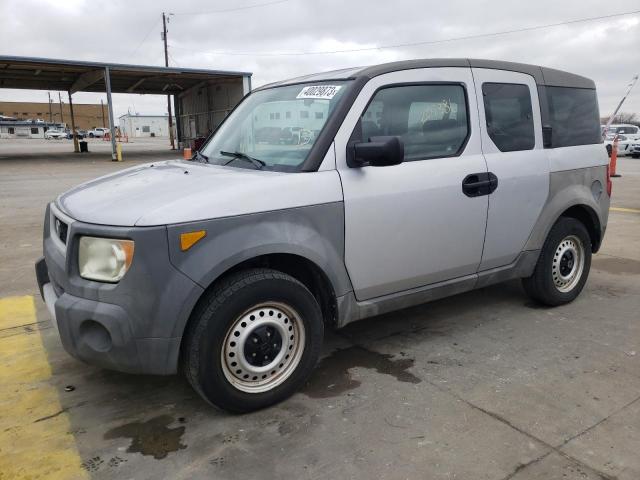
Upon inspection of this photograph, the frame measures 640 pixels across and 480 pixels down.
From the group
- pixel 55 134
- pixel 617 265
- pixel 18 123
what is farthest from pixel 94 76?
pixel 18 123

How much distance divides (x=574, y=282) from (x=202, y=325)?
344 cm

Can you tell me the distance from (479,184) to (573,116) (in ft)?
4.70

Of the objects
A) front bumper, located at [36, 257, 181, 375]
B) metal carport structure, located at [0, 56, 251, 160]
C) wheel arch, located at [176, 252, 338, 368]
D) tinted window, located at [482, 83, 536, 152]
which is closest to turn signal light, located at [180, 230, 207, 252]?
wheel arch, located at [176, 252, 338, 368]

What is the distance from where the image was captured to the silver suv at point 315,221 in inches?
104

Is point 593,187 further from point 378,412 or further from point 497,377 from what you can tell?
point 378,412

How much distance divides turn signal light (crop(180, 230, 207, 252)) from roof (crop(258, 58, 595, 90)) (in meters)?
1.45

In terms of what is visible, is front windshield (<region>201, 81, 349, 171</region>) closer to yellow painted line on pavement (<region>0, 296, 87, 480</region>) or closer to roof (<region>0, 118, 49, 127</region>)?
yellow painted line on pavement (<region>0, 296, 87, 480</region>)

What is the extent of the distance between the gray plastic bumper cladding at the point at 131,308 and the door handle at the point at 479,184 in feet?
6.42

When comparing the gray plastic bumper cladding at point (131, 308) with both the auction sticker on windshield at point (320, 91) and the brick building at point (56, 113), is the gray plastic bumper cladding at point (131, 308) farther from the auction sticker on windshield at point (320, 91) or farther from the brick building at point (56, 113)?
the brick building at point (56, 113)

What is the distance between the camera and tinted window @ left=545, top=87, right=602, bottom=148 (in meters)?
4.31

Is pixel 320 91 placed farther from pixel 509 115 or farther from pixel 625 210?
pixel 625 210

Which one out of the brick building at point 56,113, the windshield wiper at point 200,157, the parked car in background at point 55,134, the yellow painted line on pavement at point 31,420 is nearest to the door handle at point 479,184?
the windshield wiper at point 200,157

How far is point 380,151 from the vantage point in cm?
300

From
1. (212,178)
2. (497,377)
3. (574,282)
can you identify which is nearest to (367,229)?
(212,178)
